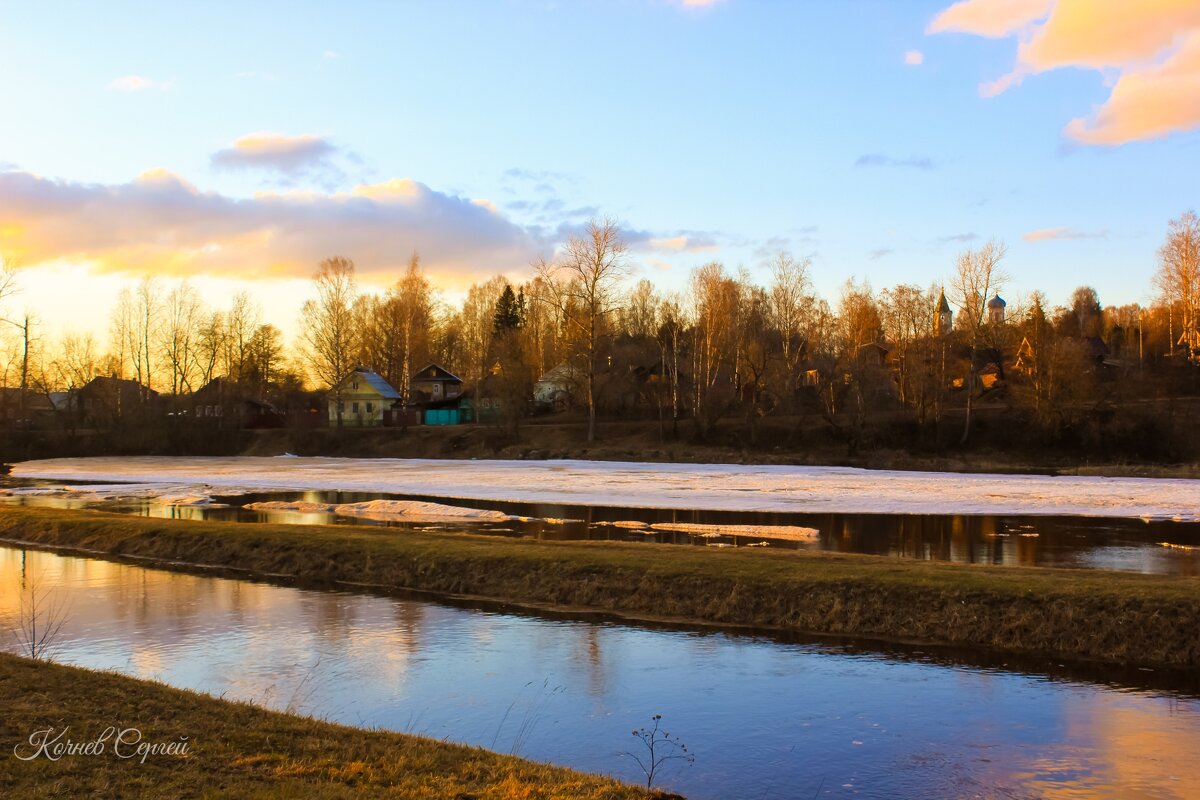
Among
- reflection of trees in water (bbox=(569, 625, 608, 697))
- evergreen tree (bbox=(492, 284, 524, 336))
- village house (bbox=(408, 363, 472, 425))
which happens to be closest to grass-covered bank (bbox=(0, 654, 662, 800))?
reflection of trees in water (bbox=(569, 625, 608, 697))

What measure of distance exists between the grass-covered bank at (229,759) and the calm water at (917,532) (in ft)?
59.1

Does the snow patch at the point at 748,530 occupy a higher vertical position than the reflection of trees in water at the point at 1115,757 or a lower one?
higher

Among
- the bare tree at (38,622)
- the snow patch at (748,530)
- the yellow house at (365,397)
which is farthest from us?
the yellow house at (365,397)

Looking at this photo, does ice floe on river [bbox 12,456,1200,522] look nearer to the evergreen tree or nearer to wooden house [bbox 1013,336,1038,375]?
wooden house [bbox 1013,336,1038,375]

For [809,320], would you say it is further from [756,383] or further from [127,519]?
[127,519]

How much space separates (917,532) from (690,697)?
20385 millimetres

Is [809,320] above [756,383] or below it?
above

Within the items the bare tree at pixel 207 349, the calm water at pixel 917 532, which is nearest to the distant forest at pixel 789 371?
the bare tree at pixel 207 349

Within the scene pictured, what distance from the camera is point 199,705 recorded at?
438 inches

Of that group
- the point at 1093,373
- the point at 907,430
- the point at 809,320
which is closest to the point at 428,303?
the point at 809,320

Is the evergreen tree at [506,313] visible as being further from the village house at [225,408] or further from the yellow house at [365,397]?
the village house at [225,408]

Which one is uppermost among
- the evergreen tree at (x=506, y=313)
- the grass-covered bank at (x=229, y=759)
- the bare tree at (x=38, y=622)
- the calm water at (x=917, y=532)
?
the evergreen tree at (x=506, y=313)

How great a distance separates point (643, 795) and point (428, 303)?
10996cm

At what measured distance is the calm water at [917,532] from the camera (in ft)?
83.4
